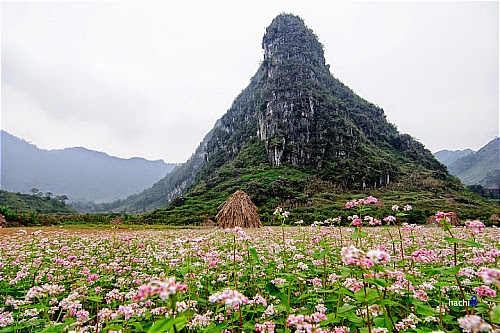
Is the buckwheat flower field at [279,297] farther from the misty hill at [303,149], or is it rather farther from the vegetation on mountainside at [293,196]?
the misty hill at [303,149]

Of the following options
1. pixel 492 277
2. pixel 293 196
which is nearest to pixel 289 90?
pixel 293 196

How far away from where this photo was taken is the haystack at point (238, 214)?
24.0 meters

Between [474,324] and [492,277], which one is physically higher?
[492,277]

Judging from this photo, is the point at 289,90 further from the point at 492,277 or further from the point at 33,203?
the point at 492,277

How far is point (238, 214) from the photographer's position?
79.4ft

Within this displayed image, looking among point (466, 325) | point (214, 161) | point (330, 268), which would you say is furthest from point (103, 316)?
point (214, 161)

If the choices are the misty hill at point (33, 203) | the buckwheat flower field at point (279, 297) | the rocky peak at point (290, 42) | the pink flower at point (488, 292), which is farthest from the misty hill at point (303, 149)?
the pink flower at point (488, 292)

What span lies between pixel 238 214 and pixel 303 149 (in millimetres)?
81621

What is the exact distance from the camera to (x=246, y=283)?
4.89 m

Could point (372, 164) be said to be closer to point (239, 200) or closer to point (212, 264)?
point (239, 200)

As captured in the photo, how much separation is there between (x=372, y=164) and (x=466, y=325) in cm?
9628

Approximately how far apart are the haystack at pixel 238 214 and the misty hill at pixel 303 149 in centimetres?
2527

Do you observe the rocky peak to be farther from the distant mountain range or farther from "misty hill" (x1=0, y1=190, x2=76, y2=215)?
"misty hill" (x1=0, y1=190, x2=76, y2=215)

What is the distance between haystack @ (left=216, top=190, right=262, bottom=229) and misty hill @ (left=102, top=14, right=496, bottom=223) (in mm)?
25273
